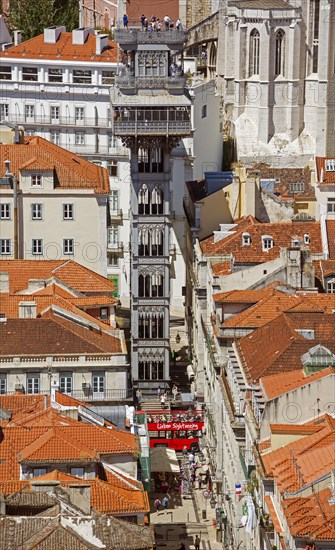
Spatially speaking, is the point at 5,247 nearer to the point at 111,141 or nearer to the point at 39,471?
the point at 111,141

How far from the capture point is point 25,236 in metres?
119

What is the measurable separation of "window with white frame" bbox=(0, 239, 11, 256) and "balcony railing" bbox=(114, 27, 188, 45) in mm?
13645

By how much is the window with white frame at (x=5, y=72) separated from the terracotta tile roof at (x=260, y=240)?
39.0 meters

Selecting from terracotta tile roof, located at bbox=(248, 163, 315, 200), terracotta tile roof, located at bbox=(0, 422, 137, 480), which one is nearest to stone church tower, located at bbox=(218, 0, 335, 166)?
terracotta tile roof, located at bbox=(248, 163, 315, 200)

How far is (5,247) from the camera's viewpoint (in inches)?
4710

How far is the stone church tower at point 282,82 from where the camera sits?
170 m

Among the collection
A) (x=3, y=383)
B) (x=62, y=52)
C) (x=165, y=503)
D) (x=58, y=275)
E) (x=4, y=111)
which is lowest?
(x=165, y=503)

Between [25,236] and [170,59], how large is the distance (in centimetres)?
1318

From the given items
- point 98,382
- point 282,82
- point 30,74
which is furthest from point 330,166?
point 282,82

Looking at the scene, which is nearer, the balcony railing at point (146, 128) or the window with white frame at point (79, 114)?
the balcony railing at point (146, 128)

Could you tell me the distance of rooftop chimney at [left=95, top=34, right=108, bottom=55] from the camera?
154625 mm

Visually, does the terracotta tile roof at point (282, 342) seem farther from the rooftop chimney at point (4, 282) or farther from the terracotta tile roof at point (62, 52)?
the terracotta tile roof at point (62, 52)

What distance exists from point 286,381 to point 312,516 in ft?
49.6

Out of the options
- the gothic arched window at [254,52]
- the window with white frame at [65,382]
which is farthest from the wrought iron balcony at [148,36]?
the gothic arched window at [254,52]
